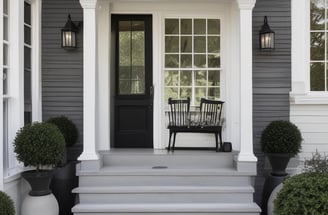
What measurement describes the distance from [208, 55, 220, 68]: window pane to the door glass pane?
1.03m

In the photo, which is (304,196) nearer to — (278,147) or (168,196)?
(278,147)

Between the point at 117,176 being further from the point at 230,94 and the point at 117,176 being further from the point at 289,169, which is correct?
the point at 289,169

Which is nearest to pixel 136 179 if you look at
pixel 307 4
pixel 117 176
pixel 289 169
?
pixel 117 176

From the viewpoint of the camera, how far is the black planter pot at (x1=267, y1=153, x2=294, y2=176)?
195 inches

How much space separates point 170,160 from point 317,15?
3.03m

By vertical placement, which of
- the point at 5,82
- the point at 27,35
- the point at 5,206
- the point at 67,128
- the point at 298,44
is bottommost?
the point at 5,206

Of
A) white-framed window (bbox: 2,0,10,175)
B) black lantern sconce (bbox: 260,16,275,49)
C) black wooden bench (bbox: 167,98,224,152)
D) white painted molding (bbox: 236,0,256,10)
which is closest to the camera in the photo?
white-framed window (bbox: 2,0,10,175)

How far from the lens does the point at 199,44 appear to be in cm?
588

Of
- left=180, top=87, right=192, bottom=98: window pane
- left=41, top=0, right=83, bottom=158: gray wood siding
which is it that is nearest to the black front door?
left=180, top=87, right=192, bottom=98: window pane

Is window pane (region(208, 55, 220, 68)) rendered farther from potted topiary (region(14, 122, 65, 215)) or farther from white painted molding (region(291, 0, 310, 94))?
potted topiary (region(14, 122, 65, 215))

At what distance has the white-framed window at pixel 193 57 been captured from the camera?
5.85 meters

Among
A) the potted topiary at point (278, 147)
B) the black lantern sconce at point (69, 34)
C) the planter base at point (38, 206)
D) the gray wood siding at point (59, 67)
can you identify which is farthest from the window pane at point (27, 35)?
the potted topiary at point (278, 147)

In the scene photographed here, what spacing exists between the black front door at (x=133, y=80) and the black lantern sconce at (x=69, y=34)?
0.68 metres

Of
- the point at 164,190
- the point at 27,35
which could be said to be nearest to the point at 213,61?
the point at 164,190
